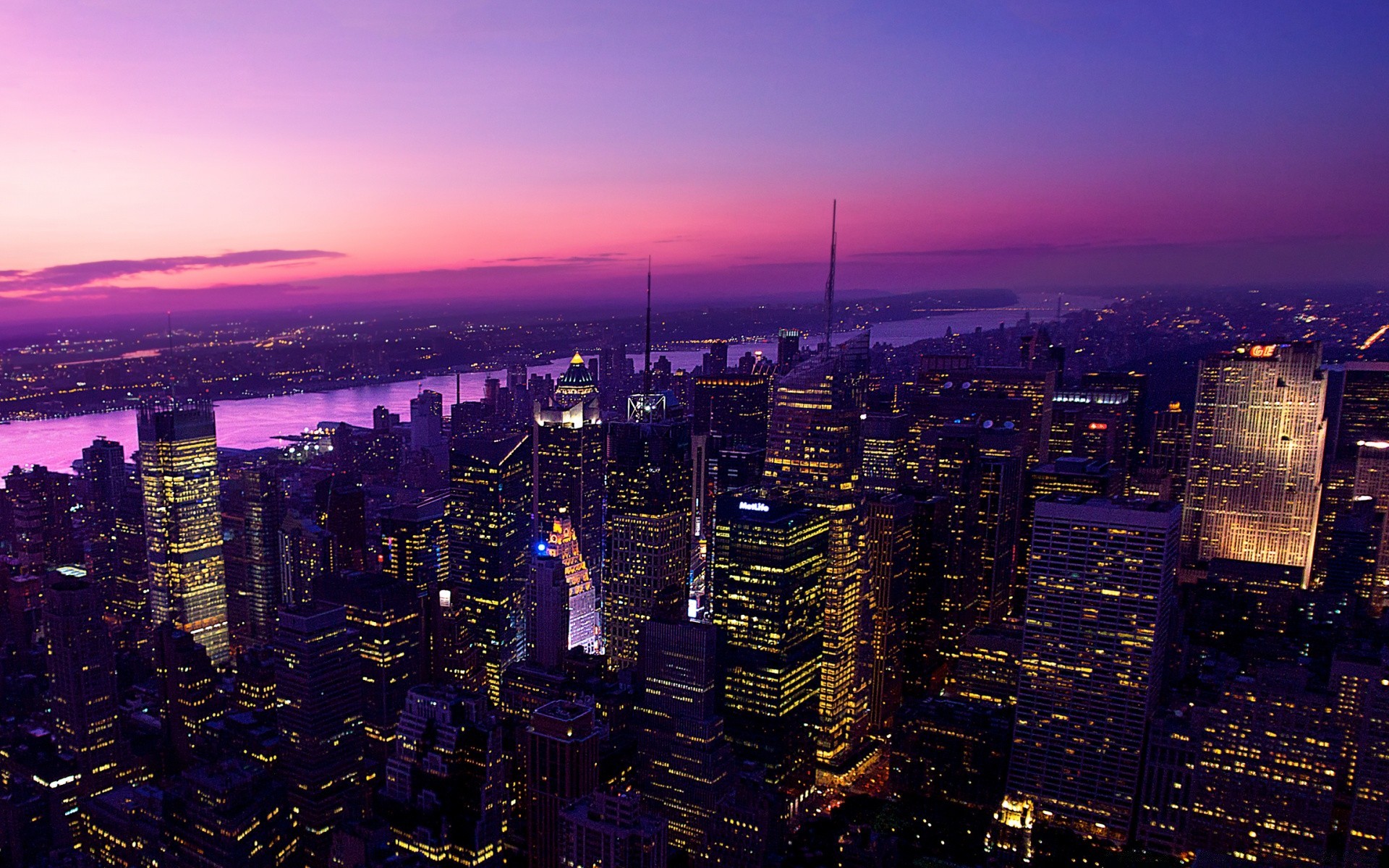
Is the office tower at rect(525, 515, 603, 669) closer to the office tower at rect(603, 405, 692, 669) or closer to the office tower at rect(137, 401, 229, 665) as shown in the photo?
the office tower at rect(603, 405, 692, 669)

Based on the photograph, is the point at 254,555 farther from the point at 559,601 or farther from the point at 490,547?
the point at 559,601

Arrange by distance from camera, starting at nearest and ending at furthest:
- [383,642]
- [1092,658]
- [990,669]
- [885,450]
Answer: [1092,658] < [990,669] < [383,642] < [885,450]

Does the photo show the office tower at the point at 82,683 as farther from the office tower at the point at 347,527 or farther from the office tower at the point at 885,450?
the office tower at the point at 885,450

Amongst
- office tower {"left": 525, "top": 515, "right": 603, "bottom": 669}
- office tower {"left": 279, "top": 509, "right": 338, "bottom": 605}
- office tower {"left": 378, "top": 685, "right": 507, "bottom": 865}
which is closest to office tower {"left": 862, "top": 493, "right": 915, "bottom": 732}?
office tower {"left": 525, "top": 515, "right": 603, "bottom": 669}

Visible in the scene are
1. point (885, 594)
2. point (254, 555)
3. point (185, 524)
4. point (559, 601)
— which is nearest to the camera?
point (885, 594)

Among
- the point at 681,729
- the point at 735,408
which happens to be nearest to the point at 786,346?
the point at 735,408

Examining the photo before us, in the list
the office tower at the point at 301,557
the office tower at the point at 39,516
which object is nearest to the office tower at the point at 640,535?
the office tower at the point at 301,557
